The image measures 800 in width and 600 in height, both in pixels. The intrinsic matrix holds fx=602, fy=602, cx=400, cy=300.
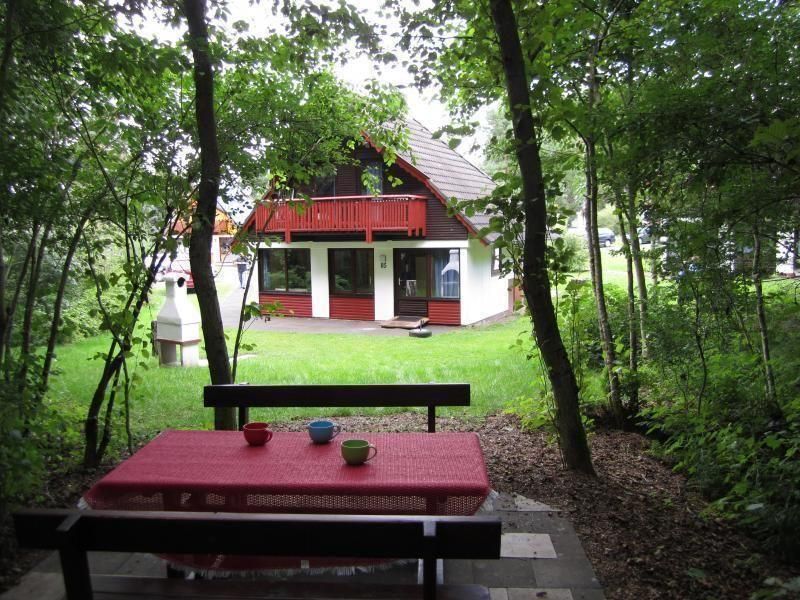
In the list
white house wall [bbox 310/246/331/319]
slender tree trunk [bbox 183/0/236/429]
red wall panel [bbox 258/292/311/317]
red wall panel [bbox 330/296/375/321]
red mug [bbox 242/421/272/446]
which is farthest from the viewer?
red wall panel [bbox 258/292/311/317]

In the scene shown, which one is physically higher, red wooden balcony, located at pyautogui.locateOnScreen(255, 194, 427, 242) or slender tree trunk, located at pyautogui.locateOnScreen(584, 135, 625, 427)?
red wooden balcony, located at pyautogui.locateOnScreen(255, 194, 427, 242)

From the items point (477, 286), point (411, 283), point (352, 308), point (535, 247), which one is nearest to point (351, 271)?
point (352, 308)

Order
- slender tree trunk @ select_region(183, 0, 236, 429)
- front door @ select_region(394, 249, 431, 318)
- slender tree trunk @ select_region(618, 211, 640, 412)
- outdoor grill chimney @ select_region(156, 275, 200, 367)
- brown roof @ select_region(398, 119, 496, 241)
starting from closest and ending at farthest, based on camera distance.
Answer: slender tree trunk @ select_region(183, 0, 236, 429) → slender tree trunk @ select_region(618, 211, 640, 412) → outdoor grill chimney @ select_region(156, 275, 200, 367) → brown roof @ select_region(398, 119, 496, 241) → front door @ select_region(394, 249, 431, 318)

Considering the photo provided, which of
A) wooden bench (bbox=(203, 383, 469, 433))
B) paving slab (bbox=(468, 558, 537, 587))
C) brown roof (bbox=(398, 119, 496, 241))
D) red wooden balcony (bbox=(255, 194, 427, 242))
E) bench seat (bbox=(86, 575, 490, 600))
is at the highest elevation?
brown roof (bbox=(398, 119, 496, 241))

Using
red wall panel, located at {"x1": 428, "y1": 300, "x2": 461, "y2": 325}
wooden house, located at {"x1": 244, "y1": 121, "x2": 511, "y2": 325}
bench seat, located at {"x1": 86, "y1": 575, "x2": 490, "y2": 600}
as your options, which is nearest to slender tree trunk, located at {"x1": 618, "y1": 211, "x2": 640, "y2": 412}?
bench seat, located at {"x1": 86, "y1": 575, "x2": 490, "y2": 600}

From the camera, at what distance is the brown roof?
1599 cm

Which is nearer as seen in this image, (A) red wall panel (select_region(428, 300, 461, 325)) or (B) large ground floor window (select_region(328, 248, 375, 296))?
(A) red wall panel (select_region(428, 300, 461, 325))

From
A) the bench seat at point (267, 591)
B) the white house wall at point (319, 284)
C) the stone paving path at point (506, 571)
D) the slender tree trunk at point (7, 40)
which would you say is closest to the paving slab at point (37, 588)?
the stone paving path at point (506, 571)

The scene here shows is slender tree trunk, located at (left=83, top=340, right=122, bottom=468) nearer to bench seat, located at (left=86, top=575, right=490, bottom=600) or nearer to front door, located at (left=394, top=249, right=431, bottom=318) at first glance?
bench seat, located at (left=86, top=575, right=490, bottom=600)

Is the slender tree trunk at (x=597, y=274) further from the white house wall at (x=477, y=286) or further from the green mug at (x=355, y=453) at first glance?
the white house wall at (x=477, y=286)

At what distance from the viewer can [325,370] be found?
9.45 m

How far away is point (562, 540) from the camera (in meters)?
3.07

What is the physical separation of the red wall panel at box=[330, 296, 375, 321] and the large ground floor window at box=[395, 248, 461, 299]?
40.6 inches

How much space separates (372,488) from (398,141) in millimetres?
4325
